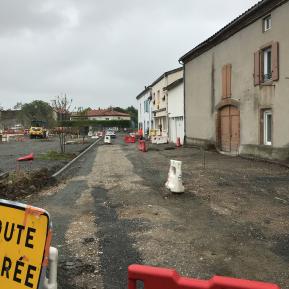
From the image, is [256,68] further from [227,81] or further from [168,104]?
[168,104]

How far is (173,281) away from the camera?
9.68 ft

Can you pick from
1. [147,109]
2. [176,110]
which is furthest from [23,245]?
[147,109]

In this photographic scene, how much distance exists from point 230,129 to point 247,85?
3.16 meters

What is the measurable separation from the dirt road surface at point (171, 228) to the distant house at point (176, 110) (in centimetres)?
2036

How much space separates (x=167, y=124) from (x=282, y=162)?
2375 cm

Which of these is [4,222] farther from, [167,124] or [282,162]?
[167,124]

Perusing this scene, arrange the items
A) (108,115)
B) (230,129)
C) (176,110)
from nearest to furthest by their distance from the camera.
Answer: (230,129), (176,110), (108,115)

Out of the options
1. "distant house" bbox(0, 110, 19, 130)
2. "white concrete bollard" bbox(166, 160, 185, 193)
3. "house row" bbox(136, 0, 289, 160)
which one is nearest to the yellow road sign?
"white concrete bollard" bbox(166, 160, 185, 193)

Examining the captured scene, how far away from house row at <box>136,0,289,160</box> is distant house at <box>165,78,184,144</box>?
5.12 metres

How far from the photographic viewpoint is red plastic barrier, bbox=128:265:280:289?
271 cm

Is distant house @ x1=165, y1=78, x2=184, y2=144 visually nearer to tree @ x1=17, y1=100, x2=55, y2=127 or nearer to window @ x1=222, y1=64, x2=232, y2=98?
window @ x1=222, y1=64, x2=232, y2=98

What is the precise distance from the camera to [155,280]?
9.91ft

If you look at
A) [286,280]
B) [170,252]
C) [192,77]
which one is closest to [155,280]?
[286,280]

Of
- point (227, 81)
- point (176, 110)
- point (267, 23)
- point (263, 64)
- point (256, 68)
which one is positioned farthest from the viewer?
point (176, 110)
